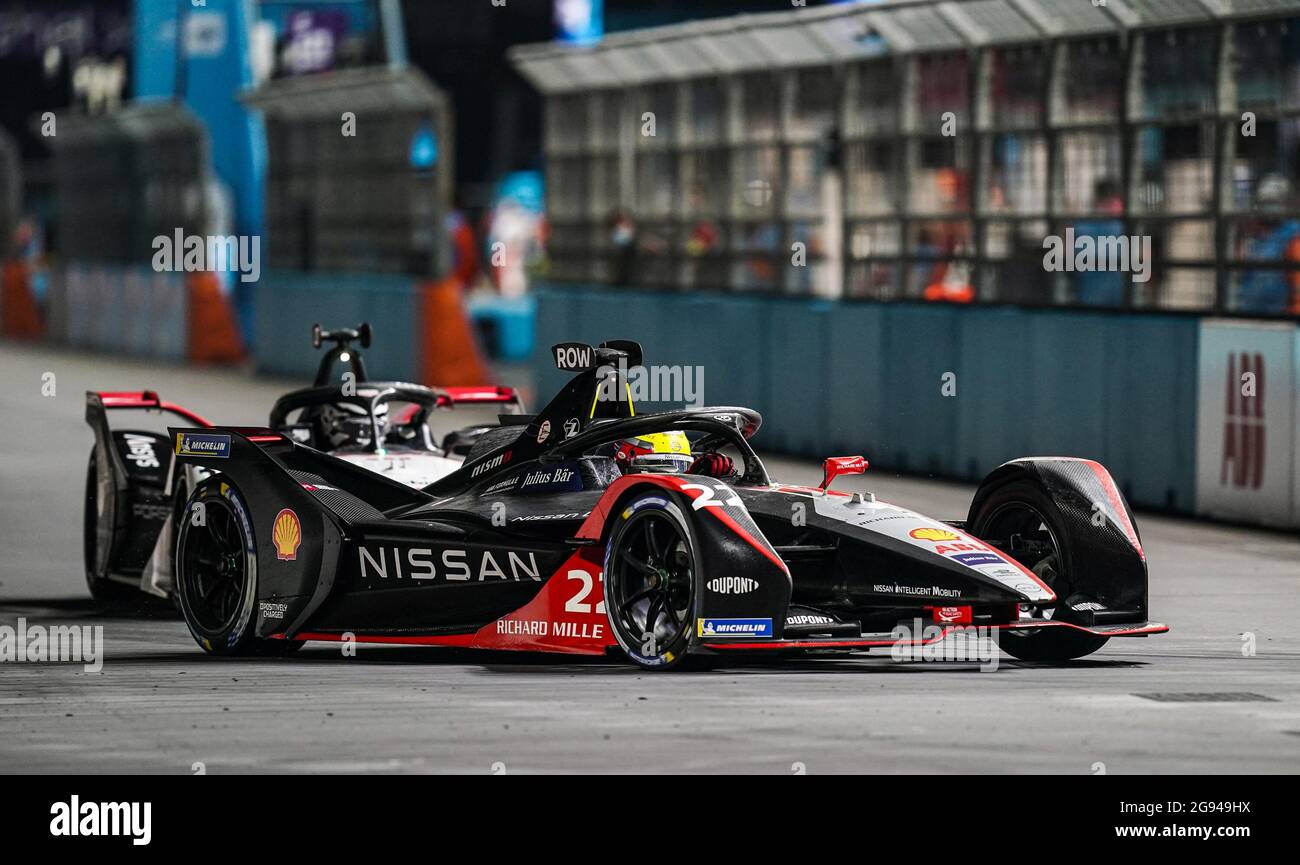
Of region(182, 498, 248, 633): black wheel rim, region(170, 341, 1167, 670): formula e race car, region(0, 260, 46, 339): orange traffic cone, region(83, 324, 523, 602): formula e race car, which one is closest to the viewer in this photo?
region(170, 341, 1167, 670): formula e race car

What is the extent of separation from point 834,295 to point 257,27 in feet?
61.9

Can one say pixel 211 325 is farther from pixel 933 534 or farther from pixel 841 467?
pixel 933 534

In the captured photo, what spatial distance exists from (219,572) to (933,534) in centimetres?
301

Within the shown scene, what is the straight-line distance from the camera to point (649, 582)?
8320 millimetres

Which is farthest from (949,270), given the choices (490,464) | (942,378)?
(490,464)

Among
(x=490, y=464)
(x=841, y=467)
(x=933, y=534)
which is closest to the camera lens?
(x=933, y=534)

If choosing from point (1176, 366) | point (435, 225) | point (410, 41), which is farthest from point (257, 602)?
point (410, 41)

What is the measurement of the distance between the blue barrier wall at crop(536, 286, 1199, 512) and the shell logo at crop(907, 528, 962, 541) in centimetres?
682

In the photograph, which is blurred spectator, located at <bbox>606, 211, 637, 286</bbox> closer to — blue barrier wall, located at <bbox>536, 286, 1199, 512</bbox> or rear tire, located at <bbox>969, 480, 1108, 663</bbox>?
blue barrier wall, located at <bbox>536, 286, 1199, 512</bbox>

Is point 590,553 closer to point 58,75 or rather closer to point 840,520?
point 840,520

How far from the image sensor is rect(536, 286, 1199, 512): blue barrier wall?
1539cm

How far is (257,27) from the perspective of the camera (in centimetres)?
3653

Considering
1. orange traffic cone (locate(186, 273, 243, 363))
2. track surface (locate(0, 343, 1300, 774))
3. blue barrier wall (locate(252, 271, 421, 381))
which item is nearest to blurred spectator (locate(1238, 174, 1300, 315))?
track surface (locate(0, 343, 1300, 774))

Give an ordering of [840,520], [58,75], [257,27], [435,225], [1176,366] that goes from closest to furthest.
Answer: [840,520], [1176,366], [435,225], [257,27], [58,75]
